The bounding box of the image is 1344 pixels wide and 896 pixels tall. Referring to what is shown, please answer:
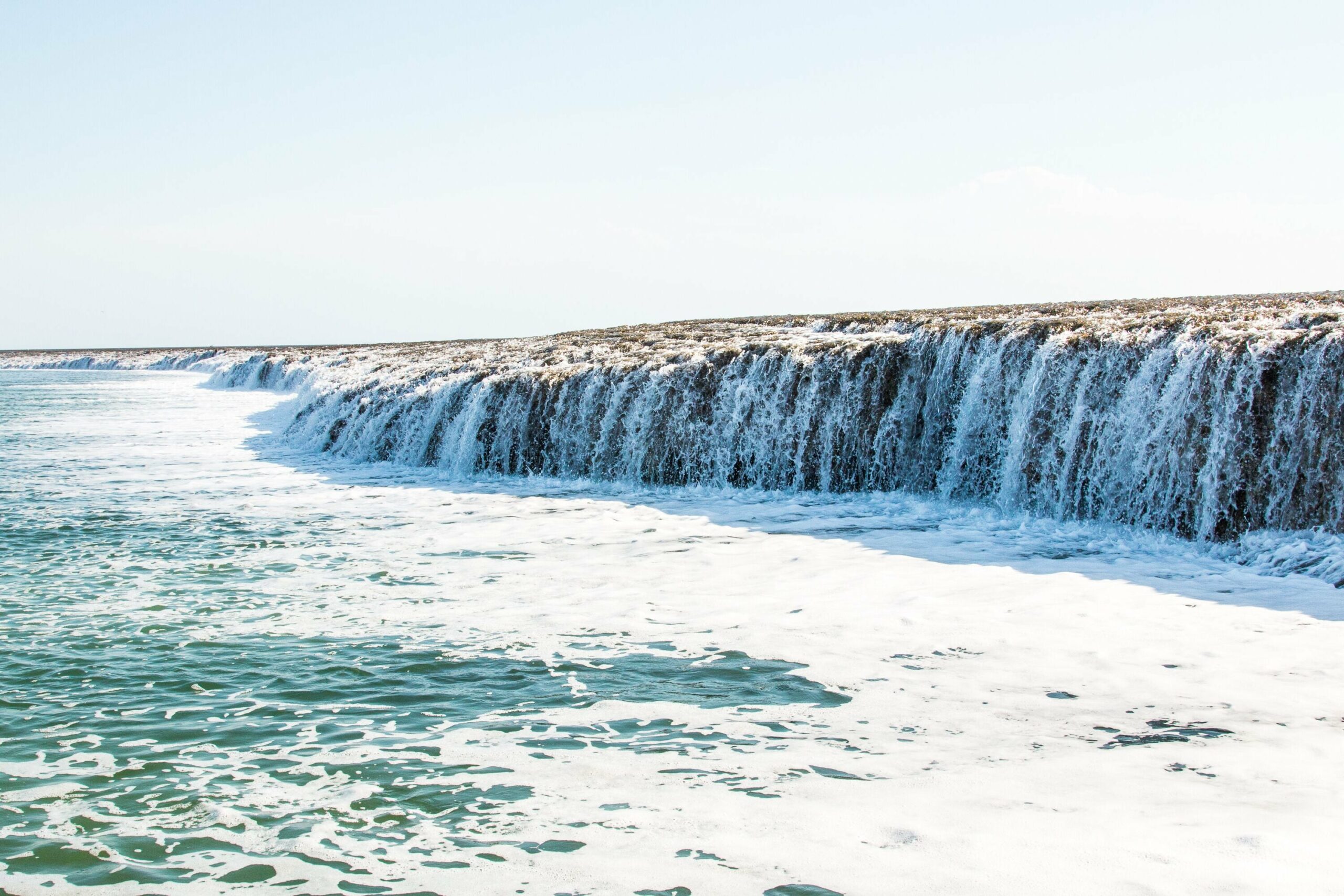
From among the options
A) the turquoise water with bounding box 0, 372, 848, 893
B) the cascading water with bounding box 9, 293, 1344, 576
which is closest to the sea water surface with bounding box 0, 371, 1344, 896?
the turquoise water with bounding box 0, 372, 848, 893

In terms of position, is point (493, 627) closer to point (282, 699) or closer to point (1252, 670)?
point (282, 699)

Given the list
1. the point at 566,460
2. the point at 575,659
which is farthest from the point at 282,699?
the point at 566,460

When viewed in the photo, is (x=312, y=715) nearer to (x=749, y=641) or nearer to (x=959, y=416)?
(x=749, y=641)

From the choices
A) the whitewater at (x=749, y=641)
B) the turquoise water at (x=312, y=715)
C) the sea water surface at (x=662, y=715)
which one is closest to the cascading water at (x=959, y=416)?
the whitewater at (x=749, y=641)

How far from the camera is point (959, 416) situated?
15406 mm

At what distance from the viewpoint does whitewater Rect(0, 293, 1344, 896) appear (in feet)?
14.6

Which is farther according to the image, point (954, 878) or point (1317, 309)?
point (1317, 309)

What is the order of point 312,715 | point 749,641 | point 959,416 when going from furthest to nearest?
1. point 959,416
2. point 749,641
3. point 312,715

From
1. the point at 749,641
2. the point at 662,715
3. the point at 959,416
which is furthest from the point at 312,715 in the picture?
the point at 959,416

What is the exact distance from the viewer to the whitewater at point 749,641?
4.45m

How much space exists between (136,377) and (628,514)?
6589cm

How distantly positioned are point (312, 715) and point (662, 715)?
2.06 metres

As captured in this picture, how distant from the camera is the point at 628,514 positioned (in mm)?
14336

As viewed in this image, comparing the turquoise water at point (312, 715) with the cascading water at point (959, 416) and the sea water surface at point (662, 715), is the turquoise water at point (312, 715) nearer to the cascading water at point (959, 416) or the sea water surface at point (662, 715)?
the sea water surface at point (662, 715)
